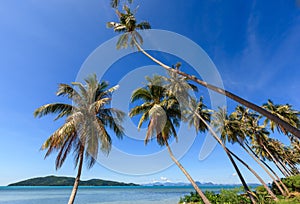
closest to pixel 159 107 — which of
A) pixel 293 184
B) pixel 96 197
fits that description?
pixel 293 184

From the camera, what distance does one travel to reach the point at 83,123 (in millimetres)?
10109

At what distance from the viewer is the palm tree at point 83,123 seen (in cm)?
946

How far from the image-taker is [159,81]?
51.5 feet

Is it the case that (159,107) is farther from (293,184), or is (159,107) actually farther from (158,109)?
(293,184)

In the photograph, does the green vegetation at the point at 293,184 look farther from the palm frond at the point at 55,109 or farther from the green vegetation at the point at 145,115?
the palm frond at the point at 55,109

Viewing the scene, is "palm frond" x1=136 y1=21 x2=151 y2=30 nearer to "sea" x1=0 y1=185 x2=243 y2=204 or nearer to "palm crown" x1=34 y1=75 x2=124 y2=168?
"palm crown" x1=34 y1=75 x2=124 y2=168

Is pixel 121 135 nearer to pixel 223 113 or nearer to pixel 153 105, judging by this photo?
pixel 153 105

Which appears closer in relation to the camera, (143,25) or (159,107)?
(143,25)

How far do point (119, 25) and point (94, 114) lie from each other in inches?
220

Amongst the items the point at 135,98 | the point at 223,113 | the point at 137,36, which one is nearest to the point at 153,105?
the point at 135,98

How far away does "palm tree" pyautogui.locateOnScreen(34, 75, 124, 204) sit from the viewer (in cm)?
946

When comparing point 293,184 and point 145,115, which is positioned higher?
point 145,115

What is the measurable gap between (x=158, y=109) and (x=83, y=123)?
19.1ft

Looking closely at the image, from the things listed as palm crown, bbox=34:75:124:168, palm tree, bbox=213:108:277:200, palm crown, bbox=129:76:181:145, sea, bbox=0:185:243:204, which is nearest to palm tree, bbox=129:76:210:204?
palm crown, bbox=129:76:181:145
